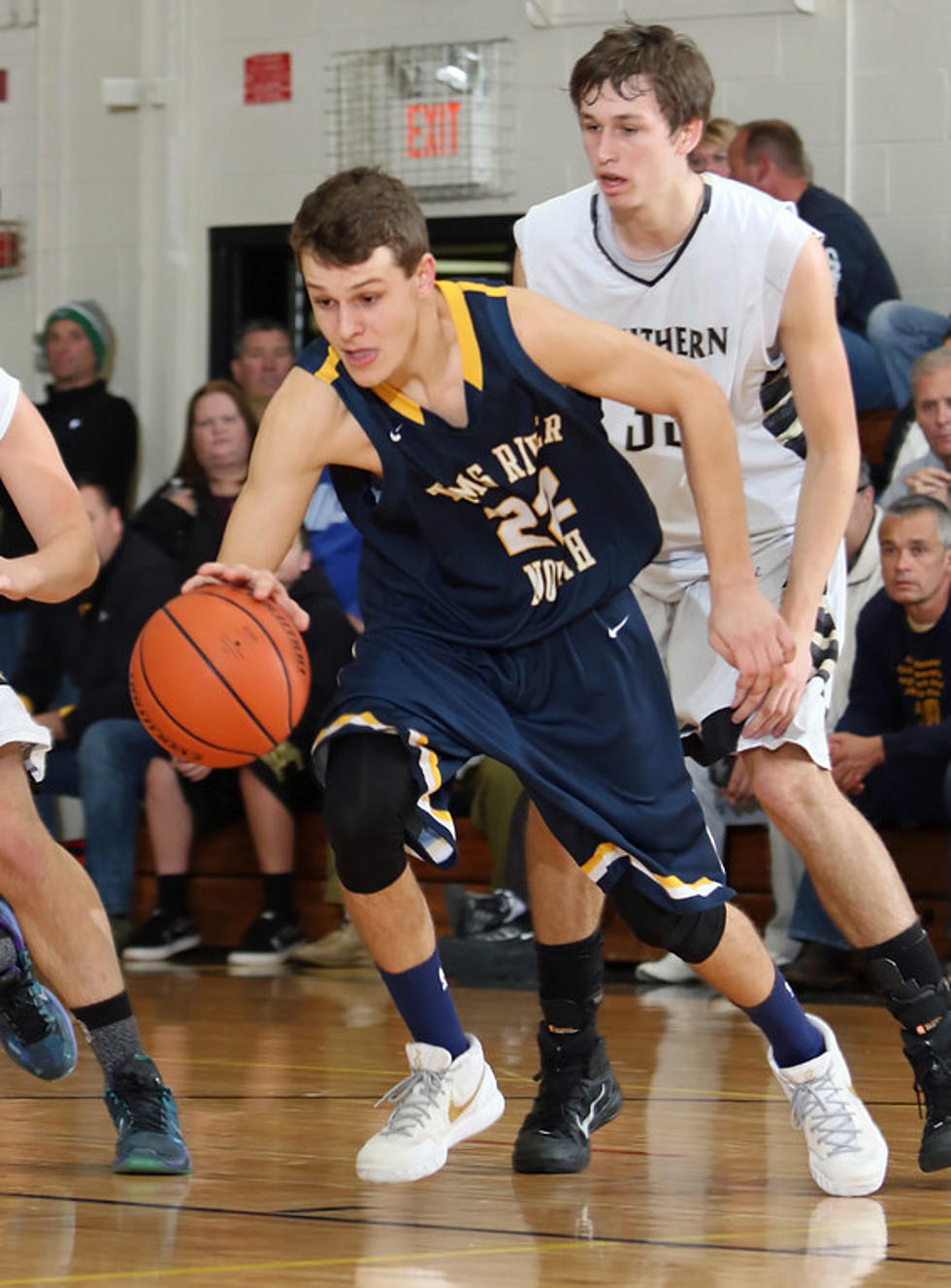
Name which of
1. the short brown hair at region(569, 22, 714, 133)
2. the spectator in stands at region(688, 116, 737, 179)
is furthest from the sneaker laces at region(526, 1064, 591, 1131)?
the spectator in stands at region(688, 116, 737, 179)

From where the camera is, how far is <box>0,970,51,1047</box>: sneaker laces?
3.40m

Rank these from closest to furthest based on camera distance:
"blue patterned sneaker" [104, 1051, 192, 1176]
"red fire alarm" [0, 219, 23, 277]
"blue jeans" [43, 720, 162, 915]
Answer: "blue patterned sneaker" [104, 1051, 192, 1176] → "blue jeans" [43, 720, 162, 915] → "red fire alarm" [0, 219, 23, 277]

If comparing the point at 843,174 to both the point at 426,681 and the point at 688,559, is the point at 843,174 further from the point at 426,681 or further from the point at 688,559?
the point at 426,681

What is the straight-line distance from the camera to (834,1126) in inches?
122

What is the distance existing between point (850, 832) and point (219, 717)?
0.95 meters

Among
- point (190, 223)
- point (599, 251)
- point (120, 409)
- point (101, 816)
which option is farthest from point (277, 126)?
point (599, 251)

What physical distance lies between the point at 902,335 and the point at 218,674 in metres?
4.56

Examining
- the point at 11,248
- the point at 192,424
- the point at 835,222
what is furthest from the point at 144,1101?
the point at 11,248

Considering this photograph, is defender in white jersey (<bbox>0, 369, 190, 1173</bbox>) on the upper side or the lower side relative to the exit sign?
lower

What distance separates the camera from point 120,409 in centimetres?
846

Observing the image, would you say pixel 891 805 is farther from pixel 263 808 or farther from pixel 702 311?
pixel 702 311

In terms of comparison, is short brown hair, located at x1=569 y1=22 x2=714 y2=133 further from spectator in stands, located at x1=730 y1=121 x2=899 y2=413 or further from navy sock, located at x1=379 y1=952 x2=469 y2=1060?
spectator in stands, located at x1=730 y1=121 x2=899 y2=413

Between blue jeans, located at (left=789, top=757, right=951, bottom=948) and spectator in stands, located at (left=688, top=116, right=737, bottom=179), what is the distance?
2311 mm

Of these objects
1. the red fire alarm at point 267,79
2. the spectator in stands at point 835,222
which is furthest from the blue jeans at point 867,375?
the red fire alarm at point 267,79
